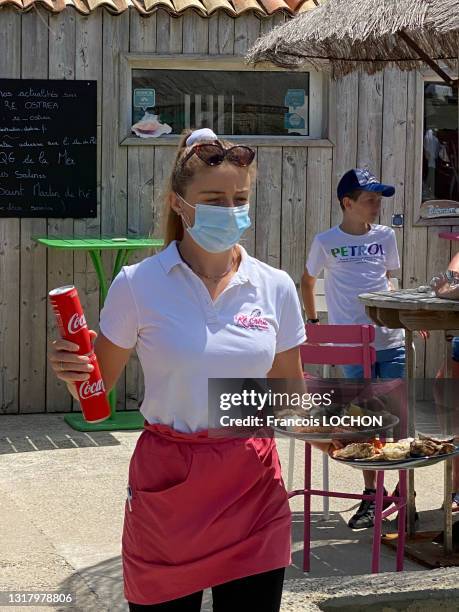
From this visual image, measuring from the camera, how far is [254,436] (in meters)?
3.12

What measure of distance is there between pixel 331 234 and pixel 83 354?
4019mm

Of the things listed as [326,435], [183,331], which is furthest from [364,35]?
[183,331]

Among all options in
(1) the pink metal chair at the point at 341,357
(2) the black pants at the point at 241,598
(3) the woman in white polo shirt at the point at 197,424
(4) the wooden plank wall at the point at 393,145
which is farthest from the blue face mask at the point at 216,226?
(4) the wooden plank wall at the point at 393,145

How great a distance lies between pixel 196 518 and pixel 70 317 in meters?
0.61

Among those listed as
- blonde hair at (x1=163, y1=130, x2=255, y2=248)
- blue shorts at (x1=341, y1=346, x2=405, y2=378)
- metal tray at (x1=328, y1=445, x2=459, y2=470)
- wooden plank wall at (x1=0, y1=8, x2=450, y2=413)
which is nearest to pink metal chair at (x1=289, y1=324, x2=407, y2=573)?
blue shorts at (x1=341, y1=346, x2=405, y2=378)

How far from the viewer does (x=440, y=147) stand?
9453 millimetres

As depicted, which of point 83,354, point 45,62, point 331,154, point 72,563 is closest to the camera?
point 83,354

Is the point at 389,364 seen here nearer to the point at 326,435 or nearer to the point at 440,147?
the point at 326,435

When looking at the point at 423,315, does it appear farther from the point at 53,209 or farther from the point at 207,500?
the point at 53,209

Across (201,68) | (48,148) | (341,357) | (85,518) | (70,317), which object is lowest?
(85,518)

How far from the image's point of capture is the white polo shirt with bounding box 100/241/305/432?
304cm

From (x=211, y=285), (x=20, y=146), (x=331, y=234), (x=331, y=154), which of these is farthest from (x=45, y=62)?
(x=211, y=285)

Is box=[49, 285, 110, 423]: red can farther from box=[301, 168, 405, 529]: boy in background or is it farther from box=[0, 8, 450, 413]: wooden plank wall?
box=[0, 8, 450, 413]: wooden plank wall

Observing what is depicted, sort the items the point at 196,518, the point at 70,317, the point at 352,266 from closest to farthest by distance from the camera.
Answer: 1. the point at 70,317
2. the point at 196,518
3. the point at 352,266
